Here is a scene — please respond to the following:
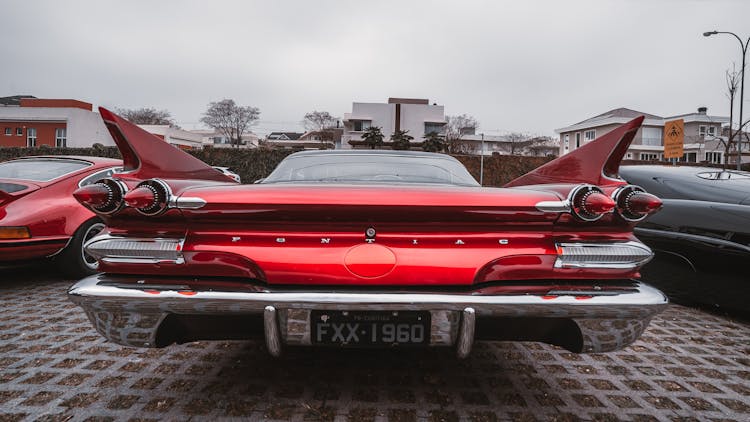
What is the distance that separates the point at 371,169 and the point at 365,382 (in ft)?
4.21

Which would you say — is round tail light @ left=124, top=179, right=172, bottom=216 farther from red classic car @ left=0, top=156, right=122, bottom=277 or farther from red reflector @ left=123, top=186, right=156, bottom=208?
red classic car @ left=0, top=156, right=122, bottom=277

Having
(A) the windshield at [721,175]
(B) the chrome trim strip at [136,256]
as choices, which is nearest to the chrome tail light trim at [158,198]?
(B) the chrome trim strip at [136,256]

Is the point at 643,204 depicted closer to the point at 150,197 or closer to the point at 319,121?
the point at 150,197

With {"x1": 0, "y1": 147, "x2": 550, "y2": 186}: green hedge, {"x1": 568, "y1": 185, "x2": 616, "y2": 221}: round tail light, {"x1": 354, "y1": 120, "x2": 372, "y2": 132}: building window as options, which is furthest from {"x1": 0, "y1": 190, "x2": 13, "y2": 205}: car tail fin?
{"x1": 354, "y1": 120, "x2": 372, "y2": 132}: building window

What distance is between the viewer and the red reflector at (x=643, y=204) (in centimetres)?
175

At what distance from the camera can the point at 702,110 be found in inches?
2016

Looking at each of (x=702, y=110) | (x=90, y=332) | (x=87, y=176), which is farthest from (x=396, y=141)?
(x=702, y=110)

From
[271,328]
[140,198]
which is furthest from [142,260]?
[271,328]

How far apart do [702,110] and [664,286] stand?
2421 inches

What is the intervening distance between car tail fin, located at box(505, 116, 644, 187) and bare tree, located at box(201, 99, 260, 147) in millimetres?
65488

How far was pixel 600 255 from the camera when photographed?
68.5 inches

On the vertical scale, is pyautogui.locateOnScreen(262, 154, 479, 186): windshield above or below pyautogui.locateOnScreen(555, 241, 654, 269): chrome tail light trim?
above

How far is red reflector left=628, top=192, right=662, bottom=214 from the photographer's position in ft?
5.73

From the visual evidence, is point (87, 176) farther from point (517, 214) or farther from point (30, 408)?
point (517, 214)
